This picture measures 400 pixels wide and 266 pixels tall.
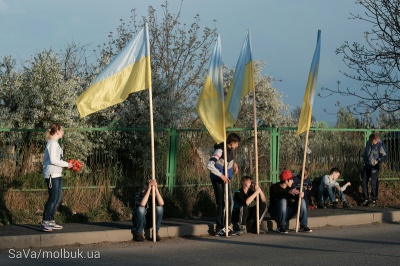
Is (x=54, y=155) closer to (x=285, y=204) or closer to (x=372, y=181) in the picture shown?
(x=285, y=204)

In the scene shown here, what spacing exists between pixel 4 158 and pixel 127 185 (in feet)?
8.27

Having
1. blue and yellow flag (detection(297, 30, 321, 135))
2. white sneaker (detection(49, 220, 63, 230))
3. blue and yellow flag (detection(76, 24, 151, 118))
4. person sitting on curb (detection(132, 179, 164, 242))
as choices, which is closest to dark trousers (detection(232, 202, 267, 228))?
person sitting on curb (detection(132, 179, 164, 242))

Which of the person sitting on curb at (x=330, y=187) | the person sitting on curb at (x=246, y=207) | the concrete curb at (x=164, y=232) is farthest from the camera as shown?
the person sitting on curb at (x=330, y=187)

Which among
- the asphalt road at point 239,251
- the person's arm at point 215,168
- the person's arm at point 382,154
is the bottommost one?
the asphalt road at point 239,251

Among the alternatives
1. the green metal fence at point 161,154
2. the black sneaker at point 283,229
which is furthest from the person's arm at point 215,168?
the green metal fence at point 161,154

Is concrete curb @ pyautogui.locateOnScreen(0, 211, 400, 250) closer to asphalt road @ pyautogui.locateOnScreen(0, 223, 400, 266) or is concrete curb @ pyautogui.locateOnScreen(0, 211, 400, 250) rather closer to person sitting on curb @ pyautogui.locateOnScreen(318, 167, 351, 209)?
asphalt road @ pyautogui.locateOnScreen(0, 223, 400, 266)

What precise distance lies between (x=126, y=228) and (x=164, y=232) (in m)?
0.67

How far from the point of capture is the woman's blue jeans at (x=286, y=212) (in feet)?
47.2

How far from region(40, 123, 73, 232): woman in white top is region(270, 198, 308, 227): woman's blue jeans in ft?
13.0

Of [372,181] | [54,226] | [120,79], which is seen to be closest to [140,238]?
[54,226]

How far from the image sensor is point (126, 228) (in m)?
13.7

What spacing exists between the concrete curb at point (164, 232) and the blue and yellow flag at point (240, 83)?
82.3 inches

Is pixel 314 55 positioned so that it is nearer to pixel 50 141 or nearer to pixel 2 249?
pixel 50 141

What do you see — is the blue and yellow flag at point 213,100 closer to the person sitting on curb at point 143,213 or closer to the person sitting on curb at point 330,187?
the person sitting on curb at point 143,213
